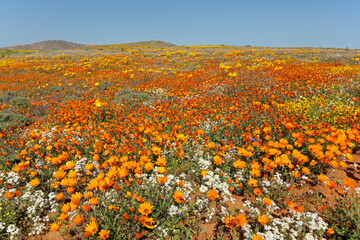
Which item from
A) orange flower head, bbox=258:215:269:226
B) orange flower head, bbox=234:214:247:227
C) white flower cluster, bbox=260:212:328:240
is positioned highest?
orange flower head, bbox=234:214:247:227

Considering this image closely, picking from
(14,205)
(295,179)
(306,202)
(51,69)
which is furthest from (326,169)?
(51,69)

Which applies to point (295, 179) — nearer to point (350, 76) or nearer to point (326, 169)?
point (326, 169)

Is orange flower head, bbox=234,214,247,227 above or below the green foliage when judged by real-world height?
Answer: above

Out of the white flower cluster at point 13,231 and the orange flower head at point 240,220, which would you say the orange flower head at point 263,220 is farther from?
the white flower cluster at point 13,231

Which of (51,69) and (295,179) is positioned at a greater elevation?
(51,69)

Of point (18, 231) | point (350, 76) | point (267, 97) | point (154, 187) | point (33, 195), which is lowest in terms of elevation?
point (18, 231)

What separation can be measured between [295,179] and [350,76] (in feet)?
29.3

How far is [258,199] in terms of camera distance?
3168 mm

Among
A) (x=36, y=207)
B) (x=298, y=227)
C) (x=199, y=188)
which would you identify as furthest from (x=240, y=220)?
(x=36, y=207)

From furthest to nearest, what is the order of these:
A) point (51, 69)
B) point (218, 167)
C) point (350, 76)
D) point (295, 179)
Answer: point (51, 69) → point (350, 76) → point (218, 167) → point (295, 179)

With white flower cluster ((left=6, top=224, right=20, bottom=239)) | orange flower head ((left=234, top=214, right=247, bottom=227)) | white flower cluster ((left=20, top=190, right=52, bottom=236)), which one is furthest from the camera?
white flower cluster ((left=20, top=190, right=52, bottom=236))

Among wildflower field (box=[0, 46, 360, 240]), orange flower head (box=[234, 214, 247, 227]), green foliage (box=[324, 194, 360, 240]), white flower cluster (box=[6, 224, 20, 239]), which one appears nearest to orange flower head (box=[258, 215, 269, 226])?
wildflower field (box=[0, 46, 360, 240])

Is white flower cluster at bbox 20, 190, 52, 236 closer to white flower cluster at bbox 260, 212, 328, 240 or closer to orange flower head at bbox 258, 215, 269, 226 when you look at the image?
orange flower head at bbox 258, 215, 269, 226

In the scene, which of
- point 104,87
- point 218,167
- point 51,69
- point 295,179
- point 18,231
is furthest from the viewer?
point 51,69
